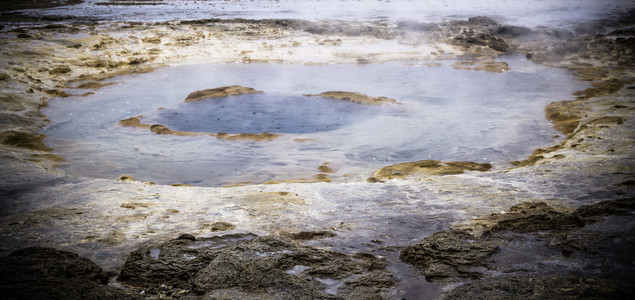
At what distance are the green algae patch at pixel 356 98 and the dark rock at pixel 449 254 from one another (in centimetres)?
534

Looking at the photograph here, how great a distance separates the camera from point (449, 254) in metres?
2.78

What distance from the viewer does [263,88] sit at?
9039mm

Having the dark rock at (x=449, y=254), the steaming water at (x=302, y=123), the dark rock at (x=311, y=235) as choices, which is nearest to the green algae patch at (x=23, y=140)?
the steaming water at (x=302, y=123)

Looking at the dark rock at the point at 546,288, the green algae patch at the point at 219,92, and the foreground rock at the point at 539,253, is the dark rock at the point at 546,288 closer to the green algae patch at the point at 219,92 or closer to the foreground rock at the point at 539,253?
the foreground rock at the point at 539,253

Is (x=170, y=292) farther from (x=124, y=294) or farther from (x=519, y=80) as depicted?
(x=519, y=80)

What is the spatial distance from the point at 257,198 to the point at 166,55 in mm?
9082

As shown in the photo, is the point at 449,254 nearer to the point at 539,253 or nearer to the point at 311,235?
the point at 539,253

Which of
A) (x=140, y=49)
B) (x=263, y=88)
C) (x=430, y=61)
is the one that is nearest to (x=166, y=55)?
(x=140, y=49)

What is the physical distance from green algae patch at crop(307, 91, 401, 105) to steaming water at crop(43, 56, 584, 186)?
0.20 metres

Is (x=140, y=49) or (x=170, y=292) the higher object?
(x=140, y=49)

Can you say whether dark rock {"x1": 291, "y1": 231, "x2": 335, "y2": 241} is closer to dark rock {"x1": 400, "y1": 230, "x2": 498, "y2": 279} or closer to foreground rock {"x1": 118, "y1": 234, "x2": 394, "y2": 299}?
foreground rock {"x1": 118, "y1": 234, "x2": 394, "y2": 299}

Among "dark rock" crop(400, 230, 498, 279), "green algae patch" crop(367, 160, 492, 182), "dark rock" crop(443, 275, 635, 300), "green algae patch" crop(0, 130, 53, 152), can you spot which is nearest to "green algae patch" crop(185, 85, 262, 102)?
"green algae patch" crop(0, 130, 53, 152)

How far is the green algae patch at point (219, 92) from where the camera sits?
27.5 ft

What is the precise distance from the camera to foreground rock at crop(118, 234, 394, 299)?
2.38 meters
